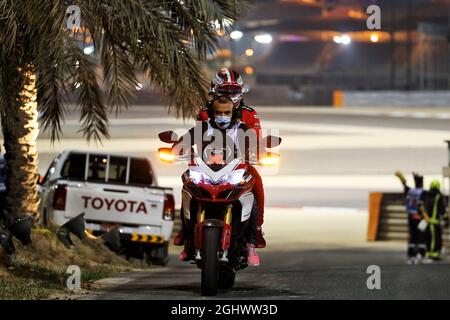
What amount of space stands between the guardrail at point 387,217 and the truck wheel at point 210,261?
17.1 m

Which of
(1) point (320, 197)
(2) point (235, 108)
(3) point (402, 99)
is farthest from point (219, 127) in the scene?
(3) point (402, 99)

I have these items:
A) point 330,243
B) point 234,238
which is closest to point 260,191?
point 234,238

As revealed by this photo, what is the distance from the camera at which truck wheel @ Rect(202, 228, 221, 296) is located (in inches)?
388

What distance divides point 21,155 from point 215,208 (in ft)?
17.4

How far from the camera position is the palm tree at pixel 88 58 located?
1244 cm

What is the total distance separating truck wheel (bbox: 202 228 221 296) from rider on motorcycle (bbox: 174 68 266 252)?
2.19ft

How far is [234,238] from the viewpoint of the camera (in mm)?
10391

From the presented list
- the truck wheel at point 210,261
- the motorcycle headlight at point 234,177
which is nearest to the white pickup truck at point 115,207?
the motorcycle headlight at point 234,177

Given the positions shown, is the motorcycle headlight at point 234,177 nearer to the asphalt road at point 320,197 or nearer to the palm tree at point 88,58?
the asphalt road at point 320,197

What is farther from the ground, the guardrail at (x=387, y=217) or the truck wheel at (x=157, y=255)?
the guardrail at (x=387, y=217)

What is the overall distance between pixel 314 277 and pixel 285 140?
40495mm

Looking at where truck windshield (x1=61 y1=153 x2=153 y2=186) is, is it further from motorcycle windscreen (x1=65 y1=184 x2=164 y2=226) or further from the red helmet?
the red helmet

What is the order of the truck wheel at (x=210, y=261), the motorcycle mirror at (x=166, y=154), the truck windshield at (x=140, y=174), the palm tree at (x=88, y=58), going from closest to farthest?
the truck wheel at (x=210, y=261), the motorcycle mirror at (x=166, y=154), the palm tree at (x=88, y=58), the truck windshield at (x=140, y=174)

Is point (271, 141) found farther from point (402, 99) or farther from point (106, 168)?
point (402, 99)
